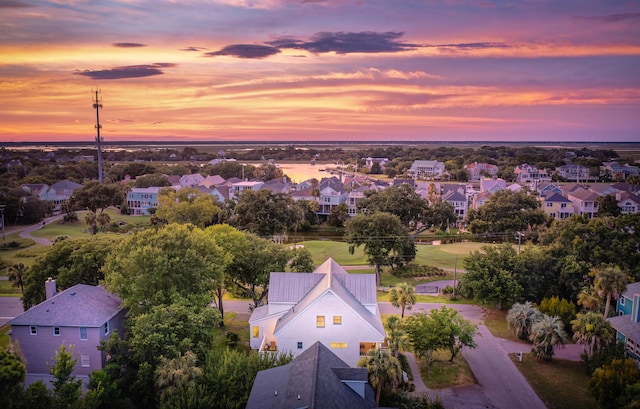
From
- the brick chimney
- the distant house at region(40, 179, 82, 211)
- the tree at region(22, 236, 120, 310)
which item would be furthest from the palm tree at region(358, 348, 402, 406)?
the distant house at region(40, 179, 82, 211)

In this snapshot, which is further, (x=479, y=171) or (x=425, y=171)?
(x=479, y=171)

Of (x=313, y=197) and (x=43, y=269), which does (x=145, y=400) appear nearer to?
(x=43, y=269)

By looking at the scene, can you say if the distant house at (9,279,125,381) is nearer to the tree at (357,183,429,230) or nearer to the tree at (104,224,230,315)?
the tree at (104,224,230,315)

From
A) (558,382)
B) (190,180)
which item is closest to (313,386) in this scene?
(558,382)

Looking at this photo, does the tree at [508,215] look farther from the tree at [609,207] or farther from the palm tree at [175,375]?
the palm tree at [175,375]

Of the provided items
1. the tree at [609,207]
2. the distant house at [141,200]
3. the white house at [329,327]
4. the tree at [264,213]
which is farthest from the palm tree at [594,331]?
the distant house at [141,200]

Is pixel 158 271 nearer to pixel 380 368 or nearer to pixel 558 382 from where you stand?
pixel 380 368

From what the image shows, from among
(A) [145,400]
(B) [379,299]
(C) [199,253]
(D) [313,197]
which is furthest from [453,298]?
(D) [313,197]
